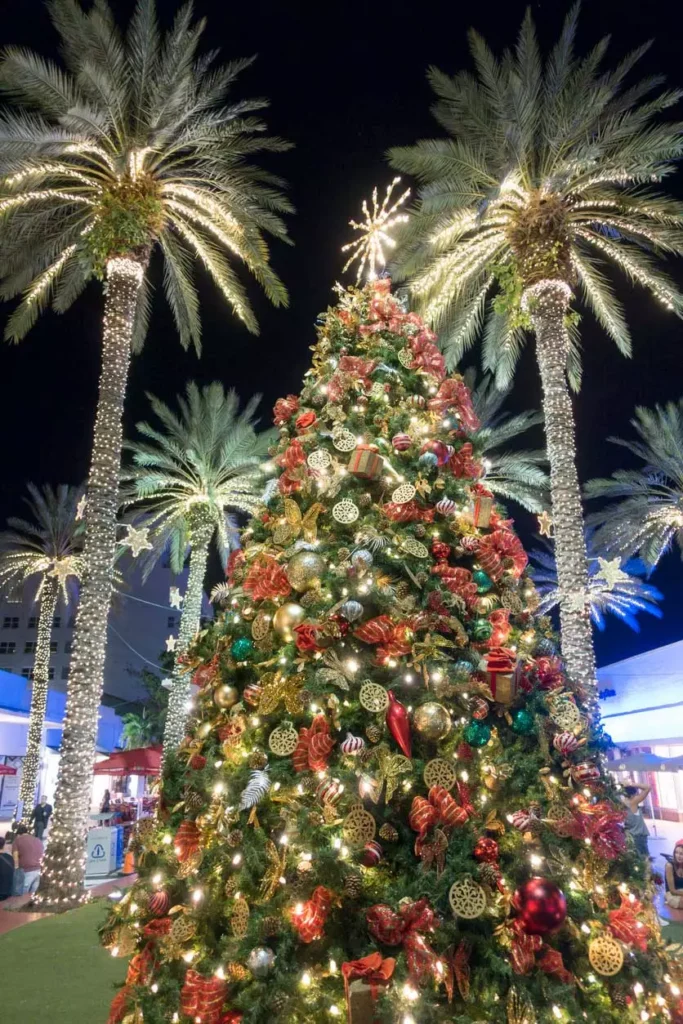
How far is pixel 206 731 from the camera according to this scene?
4070mm

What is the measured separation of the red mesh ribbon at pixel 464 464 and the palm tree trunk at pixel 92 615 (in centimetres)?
778

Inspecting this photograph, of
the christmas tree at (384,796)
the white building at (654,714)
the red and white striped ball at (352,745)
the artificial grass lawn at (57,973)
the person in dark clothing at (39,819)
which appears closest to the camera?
the christmas tree at (384,796)

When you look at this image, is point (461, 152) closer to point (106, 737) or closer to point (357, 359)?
point (357, 359)

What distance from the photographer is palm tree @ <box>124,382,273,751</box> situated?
17.8 meters

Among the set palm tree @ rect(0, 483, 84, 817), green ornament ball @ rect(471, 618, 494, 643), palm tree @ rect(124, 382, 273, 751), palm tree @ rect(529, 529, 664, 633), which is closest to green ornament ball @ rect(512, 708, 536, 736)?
green ornament ball @ rect(471, 618, 494, 643)

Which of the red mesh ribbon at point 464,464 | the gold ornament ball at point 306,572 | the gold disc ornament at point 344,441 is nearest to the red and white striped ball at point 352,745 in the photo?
the gold ornament ball at point 306,572

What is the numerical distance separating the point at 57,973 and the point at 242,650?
4851 mm

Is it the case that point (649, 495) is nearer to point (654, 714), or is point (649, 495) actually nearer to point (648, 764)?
point (654, 714)

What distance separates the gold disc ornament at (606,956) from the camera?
3.07 meters

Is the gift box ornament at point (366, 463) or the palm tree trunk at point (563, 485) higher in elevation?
the palm tree trunk at point (563, 485)

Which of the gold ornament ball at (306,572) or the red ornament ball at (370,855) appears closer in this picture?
the red ornament ball at (370,855)

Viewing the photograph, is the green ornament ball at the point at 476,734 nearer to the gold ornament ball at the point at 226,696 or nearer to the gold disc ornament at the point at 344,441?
the gold ornament ball at the point at 226,696

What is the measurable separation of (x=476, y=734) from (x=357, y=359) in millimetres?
2785

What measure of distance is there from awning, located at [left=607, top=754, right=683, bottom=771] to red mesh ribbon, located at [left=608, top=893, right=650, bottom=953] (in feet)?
31.7
